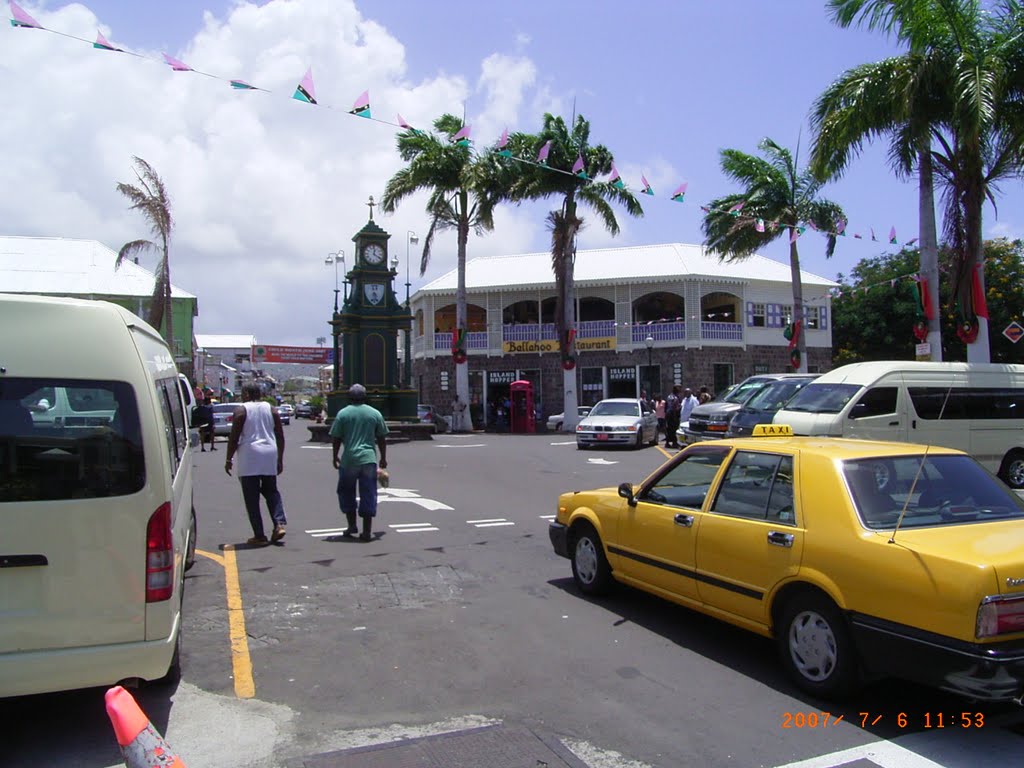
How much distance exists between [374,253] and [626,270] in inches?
566

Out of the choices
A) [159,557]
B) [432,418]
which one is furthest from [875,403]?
[432,418]

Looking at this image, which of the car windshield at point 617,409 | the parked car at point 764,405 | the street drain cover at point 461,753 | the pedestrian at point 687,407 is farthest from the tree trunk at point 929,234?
the street drain cover at point 461,753

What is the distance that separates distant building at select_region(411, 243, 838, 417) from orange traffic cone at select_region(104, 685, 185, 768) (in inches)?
1343

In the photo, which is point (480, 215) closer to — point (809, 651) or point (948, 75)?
point (948, 75)

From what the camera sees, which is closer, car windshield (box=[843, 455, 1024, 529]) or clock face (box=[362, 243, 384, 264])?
car windshield (box=[843, 455, 1024, 529])

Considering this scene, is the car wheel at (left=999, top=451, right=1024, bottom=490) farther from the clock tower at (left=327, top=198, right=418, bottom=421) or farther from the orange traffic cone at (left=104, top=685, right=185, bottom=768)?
the clock tower at (left=327, top=198, right=418, bottom=421)

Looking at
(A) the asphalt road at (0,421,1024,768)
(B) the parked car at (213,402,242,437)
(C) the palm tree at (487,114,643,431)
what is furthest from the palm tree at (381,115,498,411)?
(A) the asphalt road at (0,421,1024,768)

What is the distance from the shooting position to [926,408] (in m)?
13.3

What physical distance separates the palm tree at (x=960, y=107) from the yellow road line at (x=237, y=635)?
13836mm

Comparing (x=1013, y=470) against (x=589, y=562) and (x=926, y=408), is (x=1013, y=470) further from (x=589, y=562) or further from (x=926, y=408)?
(x=589, y=562)

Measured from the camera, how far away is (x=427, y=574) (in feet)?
24.2

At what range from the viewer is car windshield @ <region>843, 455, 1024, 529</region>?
14.7 ft

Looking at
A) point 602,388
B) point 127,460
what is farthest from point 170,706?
point 602,388

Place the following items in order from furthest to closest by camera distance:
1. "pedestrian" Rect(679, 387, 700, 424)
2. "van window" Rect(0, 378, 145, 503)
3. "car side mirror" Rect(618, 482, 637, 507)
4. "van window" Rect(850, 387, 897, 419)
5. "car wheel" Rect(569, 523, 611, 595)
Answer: "pedestrian" Rect(679, 387, 700, 424)
"van window" Rect(850, 387, 897, 419)
"car wheel" Rect(569, 523, 611, 595)
"car side mirror" Rect(618, 482, 637, 507)
"van window" Rect(0, 378, 145, 503)
